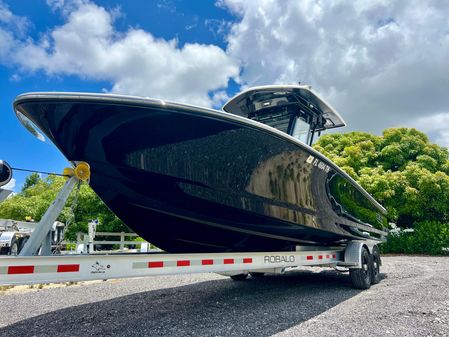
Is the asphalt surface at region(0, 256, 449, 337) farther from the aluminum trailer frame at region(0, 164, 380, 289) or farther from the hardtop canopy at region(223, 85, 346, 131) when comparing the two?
the hardtop canopy at region(223, 85, 346, 131)

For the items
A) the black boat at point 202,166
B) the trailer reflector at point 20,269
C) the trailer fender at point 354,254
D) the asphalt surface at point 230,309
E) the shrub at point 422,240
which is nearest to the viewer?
the trailer reflector at point 20,269

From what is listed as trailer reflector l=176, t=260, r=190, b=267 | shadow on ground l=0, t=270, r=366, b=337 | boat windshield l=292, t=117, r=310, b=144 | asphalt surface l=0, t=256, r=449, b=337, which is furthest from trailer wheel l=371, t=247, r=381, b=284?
trailer reflector l=176, t=260, r=190, b=267

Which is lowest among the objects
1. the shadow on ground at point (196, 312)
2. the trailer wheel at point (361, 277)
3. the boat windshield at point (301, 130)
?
the shadow on ground at point (196, 312)

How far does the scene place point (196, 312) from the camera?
3.88 metres

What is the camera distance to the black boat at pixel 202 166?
286 centimetres

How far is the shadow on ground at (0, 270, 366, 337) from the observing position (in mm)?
3232

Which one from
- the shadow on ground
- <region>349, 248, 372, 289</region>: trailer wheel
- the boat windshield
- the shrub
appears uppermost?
the boat windshield

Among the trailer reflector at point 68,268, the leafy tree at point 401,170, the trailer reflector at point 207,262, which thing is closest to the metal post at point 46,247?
the trailer reflector at point 68,268

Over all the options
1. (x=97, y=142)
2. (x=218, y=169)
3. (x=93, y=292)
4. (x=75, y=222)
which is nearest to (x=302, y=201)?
(x=218, y=169)

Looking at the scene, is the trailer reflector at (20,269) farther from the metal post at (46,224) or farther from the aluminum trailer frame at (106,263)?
the metal post at (46,224)

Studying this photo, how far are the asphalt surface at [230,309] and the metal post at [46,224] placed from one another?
99 centimetres

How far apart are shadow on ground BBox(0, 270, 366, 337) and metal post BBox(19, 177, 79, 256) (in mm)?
991

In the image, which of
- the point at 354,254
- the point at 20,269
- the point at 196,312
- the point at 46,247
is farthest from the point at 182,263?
the point at 354,254

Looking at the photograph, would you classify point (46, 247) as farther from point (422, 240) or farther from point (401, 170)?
point (401, 170)
